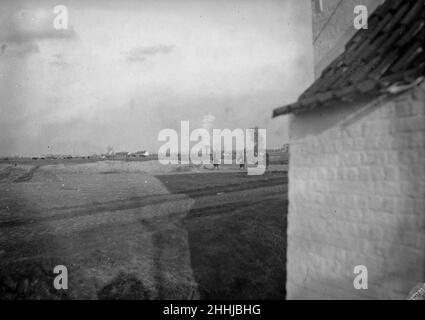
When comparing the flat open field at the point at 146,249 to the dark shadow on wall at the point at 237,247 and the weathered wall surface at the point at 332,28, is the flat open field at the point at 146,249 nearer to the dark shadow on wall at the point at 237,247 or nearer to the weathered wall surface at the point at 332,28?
the dark shadow on wall at the point at 237,247

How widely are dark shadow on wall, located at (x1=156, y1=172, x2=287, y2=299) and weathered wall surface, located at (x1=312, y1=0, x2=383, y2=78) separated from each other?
521 cm

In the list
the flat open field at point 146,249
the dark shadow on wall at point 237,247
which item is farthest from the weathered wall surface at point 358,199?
the flat open field at point 146,249

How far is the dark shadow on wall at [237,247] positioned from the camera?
6.57 metres

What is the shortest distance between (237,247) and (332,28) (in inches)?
262

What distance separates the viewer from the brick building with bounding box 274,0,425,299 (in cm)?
333

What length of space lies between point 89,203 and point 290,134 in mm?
14087

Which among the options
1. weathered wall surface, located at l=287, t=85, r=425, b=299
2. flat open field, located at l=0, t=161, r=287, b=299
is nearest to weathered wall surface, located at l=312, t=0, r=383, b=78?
weathered wall surface, located at l=287, t=85, r=425, b=299

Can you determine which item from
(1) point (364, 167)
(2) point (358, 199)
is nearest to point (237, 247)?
(2) point (358, 199)

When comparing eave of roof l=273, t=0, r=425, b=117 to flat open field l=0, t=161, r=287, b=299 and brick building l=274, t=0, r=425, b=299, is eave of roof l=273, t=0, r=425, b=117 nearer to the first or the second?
brick building l=274, t=0, r=425, b=299

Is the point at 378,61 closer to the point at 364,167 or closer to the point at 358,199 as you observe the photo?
the point at 364,167

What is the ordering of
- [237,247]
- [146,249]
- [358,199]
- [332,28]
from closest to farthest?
[358,199]
[332,28]
[146,249]
[237,247]

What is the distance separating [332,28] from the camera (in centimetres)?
644

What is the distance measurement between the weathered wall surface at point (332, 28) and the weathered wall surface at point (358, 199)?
106 inches
